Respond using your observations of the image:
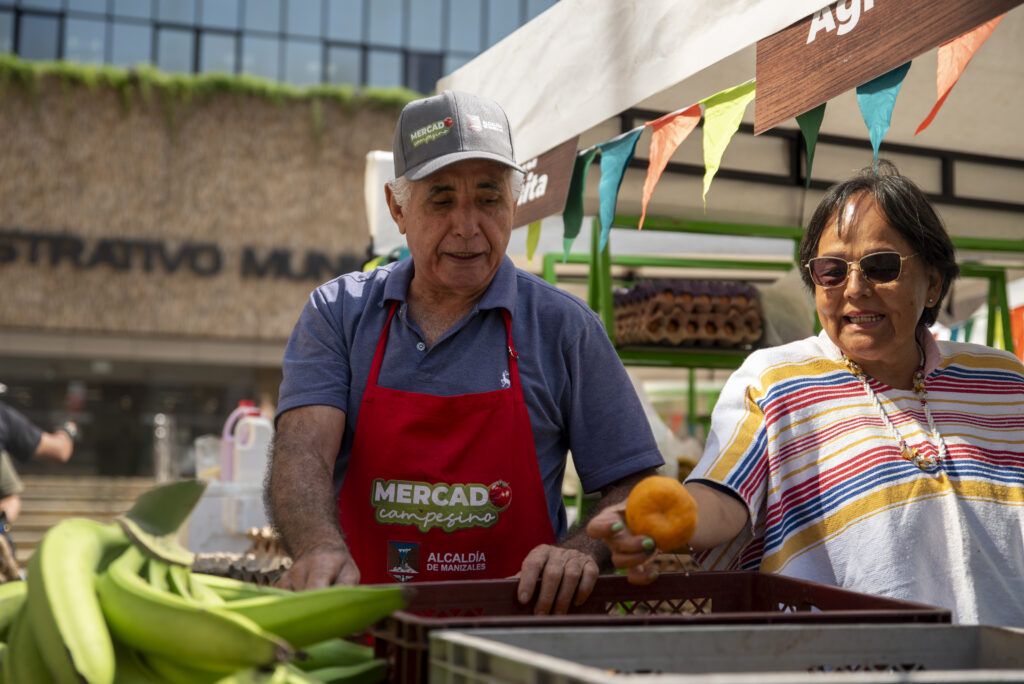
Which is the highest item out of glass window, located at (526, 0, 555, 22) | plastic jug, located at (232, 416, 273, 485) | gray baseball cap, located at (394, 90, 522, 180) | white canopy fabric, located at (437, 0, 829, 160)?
glass window, located at (526, 0, 555, 22)

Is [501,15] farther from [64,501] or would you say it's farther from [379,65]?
[64,501]

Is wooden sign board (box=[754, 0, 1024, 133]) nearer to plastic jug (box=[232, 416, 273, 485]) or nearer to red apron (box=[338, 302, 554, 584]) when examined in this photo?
red apron (box=[338, 302, 554, 584])

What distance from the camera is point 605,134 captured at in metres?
4.89

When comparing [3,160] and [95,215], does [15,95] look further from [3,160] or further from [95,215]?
[95,215]

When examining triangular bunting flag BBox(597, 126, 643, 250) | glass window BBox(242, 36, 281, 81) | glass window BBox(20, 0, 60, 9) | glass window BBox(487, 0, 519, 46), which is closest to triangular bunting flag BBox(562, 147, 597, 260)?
triangular bunting flag BBox(597, 126, 643, 250)

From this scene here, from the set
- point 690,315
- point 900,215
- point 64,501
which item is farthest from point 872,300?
point 64,501

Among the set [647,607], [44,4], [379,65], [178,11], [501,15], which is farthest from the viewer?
[501,15]

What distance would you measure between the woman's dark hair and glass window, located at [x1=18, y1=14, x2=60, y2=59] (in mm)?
26118

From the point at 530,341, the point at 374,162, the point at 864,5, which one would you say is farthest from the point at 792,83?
the point at 374,162

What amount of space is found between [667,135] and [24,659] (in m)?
3.06

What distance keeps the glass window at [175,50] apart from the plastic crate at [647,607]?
26111 millimetres

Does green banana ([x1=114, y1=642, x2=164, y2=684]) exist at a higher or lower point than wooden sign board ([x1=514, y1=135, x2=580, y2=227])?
lower

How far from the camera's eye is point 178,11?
2620 cm

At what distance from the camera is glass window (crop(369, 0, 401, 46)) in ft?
89.8
